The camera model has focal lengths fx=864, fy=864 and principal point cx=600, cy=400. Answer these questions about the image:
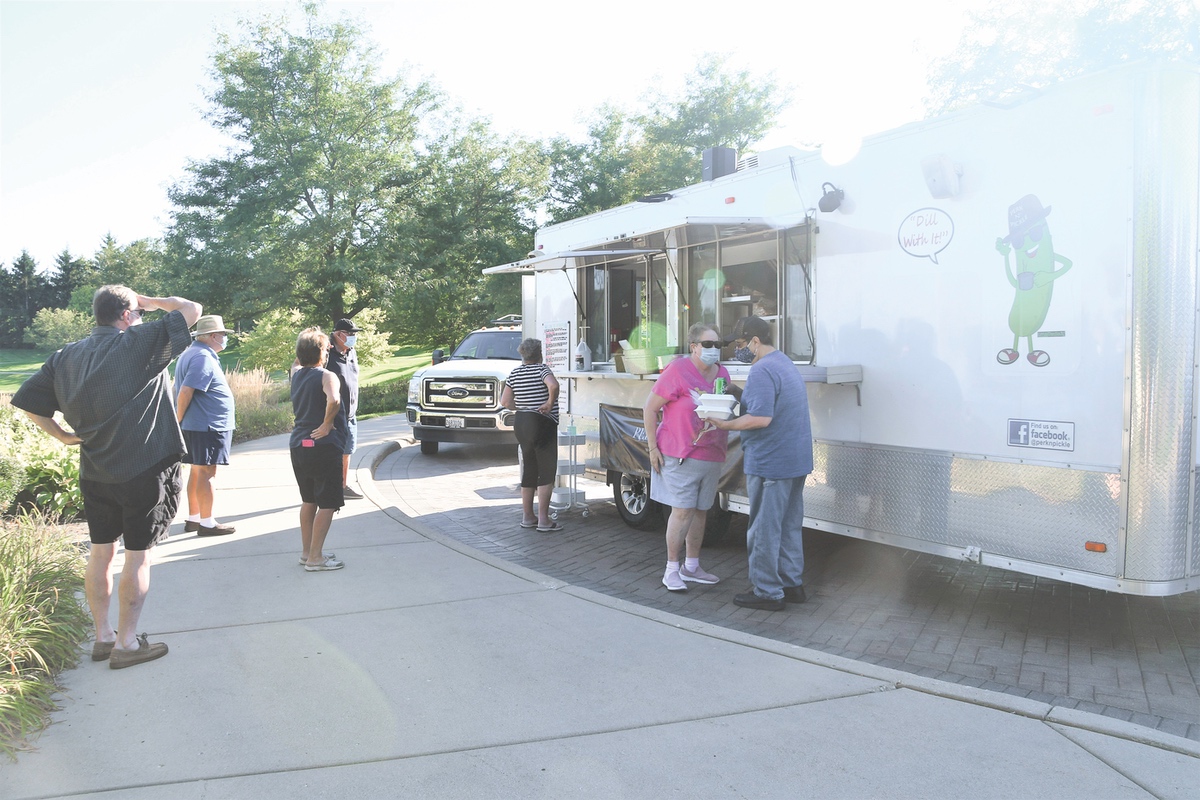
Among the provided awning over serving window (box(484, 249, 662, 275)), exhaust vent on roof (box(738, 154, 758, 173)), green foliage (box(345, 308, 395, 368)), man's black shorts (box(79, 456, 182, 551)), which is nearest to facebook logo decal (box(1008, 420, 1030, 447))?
exhaust vent on roof (box(738, 154, 758, 173))

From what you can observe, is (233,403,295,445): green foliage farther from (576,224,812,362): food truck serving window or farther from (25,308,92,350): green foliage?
(25,308,92,350): green foliage

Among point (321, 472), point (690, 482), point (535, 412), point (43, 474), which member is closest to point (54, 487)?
point (43, 474)

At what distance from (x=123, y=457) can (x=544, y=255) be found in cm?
486

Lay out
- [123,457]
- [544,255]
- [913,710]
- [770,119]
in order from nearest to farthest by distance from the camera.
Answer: [913,710] < [123,457] < [544,255] < [770,119]

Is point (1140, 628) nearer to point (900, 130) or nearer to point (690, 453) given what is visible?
point (690, 453)

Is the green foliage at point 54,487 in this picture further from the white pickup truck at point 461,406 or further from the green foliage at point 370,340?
the green foliage at point 370,340

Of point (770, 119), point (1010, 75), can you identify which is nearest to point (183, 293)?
point (770, 119)

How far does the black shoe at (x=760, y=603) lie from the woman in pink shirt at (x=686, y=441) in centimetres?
50

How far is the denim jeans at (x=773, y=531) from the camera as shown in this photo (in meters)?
5.45

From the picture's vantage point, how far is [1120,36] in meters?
16.0

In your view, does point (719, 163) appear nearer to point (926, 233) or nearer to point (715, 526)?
point (926, 233)

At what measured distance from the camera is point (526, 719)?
3.82 m

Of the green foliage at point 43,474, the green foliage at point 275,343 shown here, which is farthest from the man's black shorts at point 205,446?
the green foliage at point 275,343

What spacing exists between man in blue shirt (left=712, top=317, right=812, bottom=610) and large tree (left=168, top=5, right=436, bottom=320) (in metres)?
19.1
